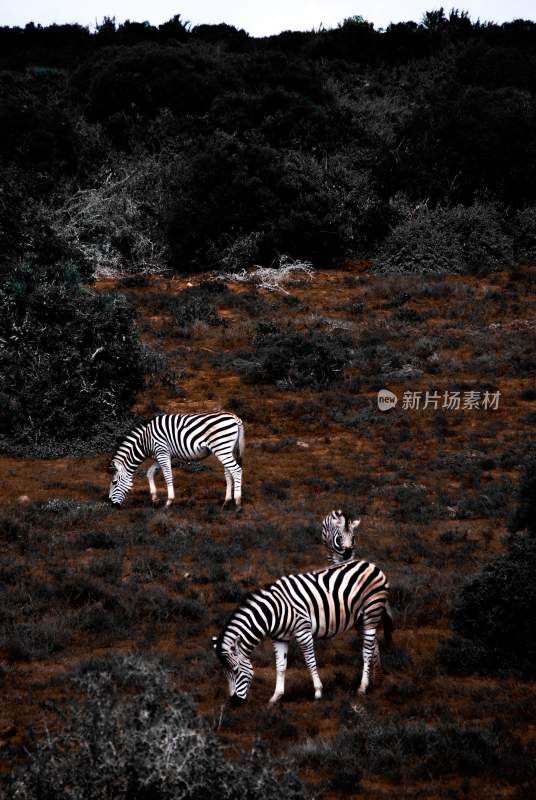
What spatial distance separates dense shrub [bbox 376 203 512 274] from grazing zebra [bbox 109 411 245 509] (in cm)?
1732

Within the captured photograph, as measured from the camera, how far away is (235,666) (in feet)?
30.8

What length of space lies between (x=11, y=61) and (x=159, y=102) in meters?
16.0

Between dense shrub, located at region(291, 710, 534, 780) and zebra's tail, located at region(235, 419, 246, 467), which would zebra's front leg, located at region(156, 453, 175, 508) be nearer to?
zebra's tail, located at region(235, 419, 246, 467)

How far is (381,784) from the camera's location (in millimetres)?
8156

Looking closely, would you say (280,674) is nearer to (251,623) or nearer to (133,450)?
(251,623)

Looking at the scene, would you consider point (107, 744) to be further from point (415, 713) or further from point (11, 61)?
point (11, 61)

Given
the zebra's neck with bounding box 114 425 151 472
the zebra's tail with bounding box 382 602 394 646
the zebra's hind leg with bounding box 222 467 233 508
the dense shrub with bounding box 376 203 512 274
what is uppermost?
the dense shrub with bounding box 376 203 512 274

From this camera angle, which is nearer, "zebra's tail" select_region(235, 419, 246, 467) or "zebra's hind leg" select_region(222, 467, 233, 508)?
"zebra's hind leg" select_region(222, 467, 233, 508)

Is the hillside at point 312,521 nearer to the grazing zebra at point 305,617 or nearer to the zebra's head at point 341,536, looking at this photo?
the grazing zebra at point 305,617

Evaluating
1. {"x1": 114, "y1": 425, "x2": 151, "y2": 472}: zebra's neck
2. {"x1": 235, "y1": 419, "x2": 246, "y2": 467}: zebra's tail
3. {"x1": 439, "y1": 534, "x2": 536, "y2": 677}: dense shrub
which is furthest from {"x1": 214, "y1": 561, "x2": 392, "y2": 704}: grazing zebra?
{"x1": 114, "y1": 425, "x2": 151, "y2": 472}: zebra's neck

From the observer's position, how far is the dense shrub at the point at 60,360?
808 inches

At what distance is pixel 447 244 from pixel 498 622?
24471 mm

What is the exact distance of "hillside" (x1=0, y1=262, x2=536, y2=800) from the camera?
29.4 feet

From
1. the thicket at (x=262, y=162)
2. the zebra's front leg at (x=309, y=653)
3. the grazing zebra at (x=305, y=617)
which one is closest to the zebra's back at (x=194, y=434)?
the grazing zebra at (x=305, y=617)
